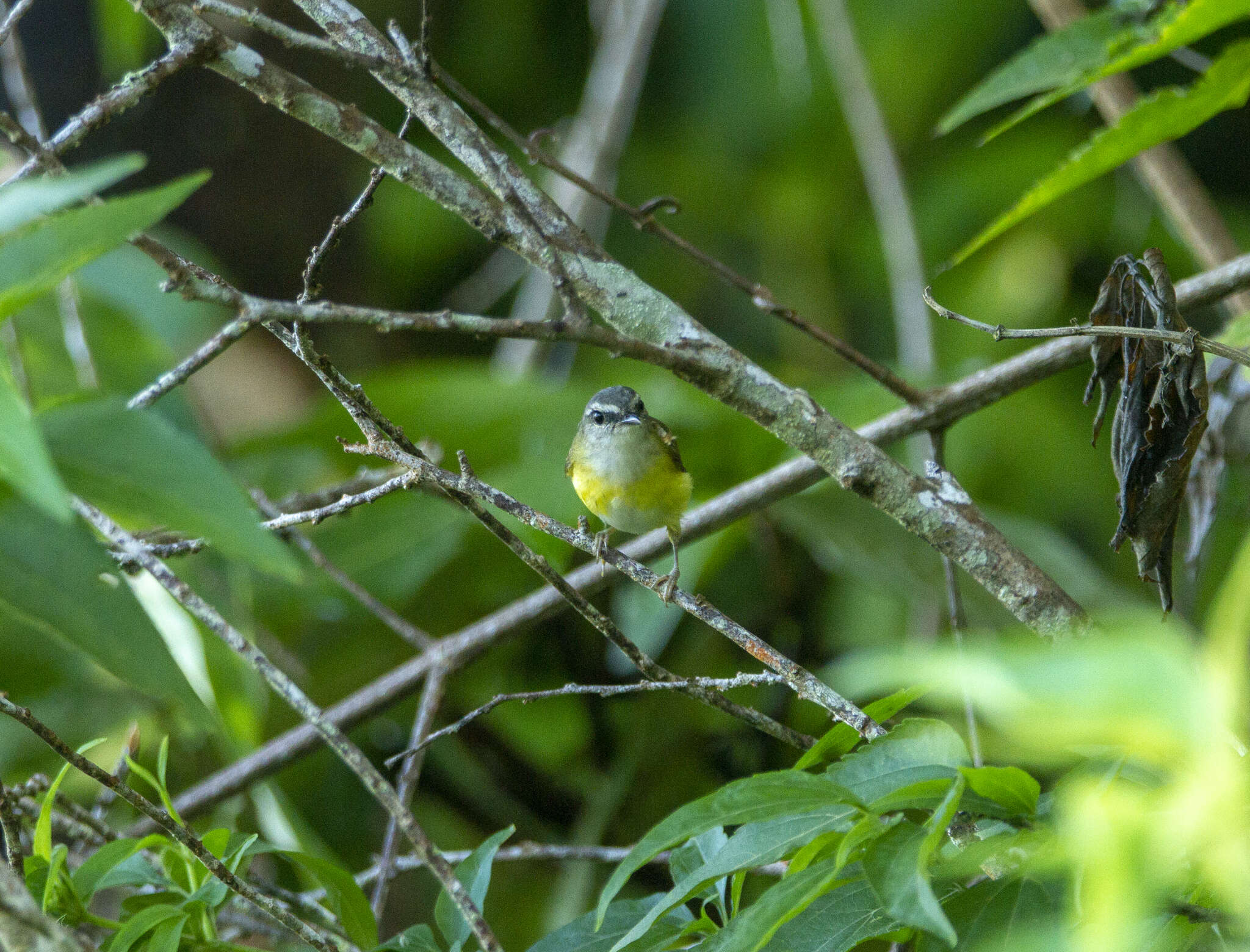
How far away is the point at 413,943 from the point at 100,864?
0.32 m

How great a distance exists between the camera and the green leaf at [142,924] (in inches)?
37.1

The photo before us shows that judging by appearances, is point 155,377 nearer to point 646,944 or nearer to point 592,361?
point 592,361

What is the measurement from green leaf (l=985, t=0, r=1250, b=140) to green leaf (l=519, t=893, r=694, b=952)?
102cm

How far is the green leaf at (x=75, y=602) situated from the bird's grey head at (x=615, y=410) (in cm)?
146

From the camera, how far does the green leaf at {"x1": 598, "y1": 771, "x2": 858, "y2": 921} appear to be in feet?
2.62

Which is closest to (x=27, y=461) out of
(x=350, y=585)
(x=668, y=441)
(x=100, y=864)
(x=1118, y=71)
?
(x=100, y=864)

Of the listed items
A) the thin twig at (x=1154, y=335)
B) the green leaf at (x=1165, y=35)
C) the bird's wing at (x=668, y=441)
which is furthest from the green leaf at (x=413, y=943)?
the bird's wing at (x=668, y=441)

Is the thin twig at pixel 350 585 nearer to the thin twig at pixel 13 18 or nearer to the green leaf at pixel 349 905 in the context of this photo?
the green leaf at pixel 349 905

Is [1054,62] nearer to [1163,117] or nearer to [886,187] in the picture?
[1163,117]

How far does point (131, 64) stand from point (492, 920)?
2.75 m

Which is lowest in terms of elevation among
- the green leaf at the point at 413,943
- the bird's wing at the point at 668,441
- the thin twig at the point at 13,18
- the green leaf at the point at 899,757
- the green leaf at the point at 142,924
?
the green leaf at the point at 413,943

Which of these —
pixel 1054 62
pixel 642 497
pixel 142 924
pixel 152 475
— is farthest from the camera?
pixel 642 497

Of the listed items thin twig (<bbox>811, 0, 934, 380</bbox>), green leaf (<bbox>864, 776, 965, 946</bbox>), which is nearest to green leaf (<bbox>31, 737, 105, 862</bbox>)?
green leaf (<bbox>864, 776, 965, 946</bbox>)

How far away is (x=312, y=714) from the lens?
1062 mm
